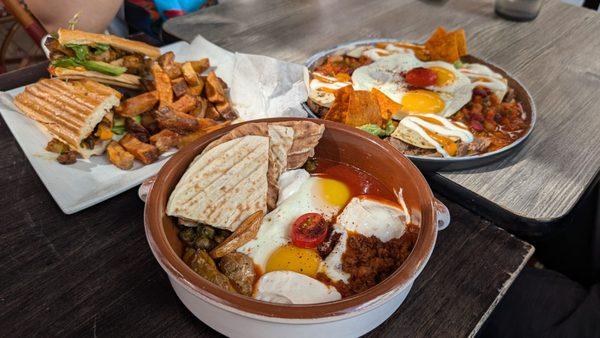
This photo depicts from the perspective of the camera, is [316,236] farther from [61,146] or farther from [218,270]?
[61,146]

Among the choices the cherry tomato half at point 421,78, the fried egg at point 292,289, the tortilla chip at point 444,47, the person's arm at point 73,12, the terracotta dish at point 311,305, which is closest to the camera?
the terracotta dish at point 311,305

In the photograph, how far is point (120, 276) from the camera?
1.25m

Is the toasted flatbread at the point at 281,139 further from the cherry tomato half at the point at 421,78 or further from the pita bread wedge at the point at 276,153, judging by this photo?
the cherry tomato half at the point at 421,78

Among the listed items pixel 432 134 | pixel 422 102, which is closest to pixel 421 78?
pixel 422 102

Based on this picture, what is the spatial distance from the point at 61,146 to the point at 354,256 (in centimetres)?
118

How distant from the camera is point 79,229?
139 centimetres

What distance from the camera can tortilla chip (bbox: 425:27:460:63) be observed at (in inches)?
87.5

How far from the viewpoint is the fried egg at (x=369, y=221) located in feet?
4.03

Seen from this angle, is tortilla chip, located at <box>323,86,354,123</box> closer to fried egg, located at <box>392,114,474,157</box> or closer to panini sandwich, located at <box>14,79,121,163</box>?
fried egg, located at <box>392,114,474,157</box>

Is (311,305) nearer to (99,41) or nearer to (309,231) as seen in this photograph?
(309,231)

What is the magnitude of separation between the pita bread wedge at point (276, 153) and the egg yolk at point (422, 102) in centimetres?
78

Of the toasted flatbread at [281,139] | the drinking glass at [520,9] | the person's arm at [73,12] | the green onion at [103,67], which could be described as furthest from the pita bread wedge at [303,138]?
the drinking glass at [520,9]

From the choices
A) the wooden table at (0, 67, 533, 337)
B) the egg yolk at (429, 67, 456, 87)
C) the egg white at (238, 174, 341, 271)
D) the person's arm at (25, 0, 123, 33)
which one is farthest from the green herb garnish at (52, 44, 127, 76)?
the egg yolk at (429, 67, 456, 87)

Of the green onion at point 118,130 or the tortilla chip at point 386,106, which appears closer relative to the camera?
the green onion at point 118,130
